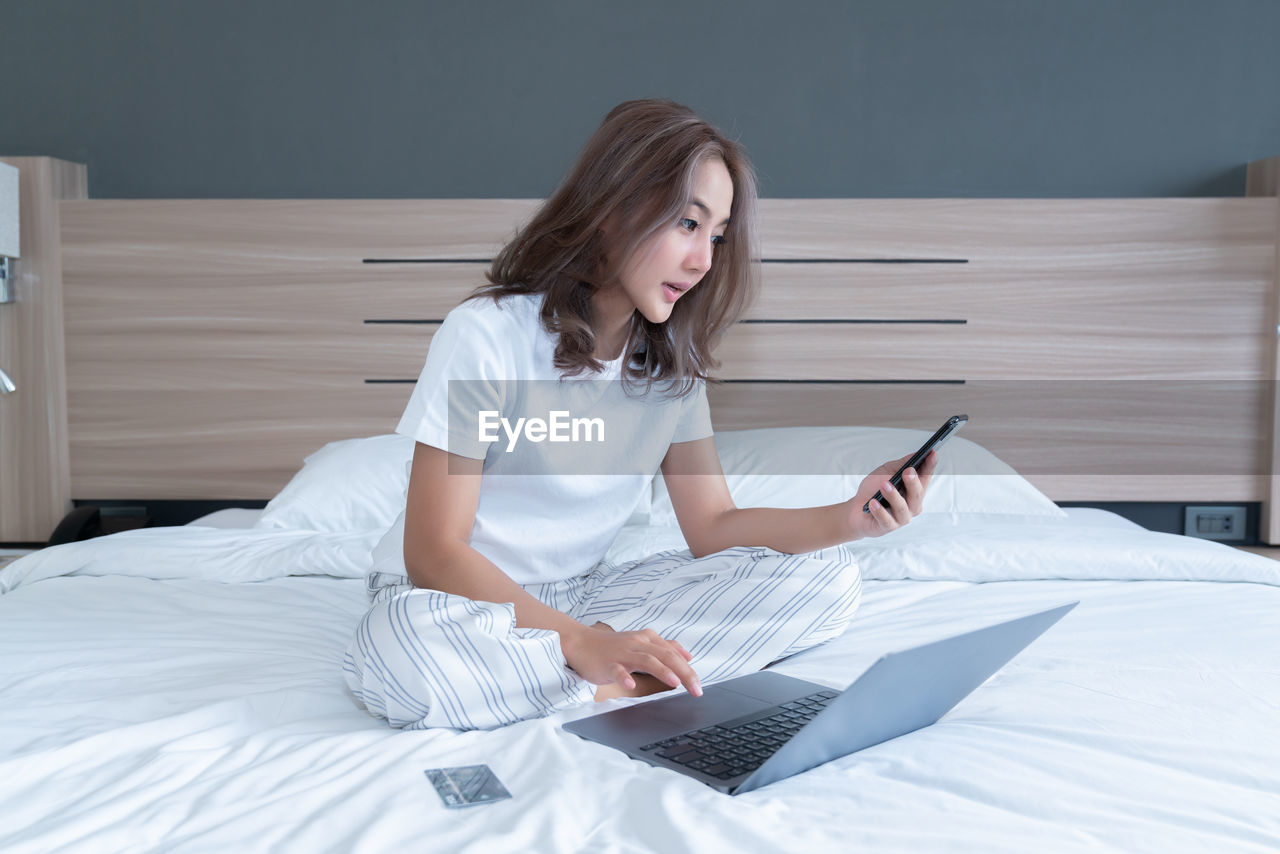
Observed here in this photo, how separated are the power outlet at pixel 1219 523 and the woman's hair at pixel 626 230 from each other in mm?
1846

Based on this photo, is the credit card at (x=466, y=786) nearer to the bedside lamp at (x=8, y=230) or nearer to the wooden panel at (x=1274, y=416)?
the bedside lamp at (x=8, y=230)

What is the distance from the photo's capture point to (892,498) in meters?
1.19

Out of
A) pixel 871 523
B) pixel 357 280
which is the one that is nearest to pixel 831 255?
pixel 357 280

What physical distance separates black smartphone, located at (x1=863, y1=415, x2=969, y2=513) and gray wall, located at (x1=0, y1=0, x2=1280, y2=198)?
1.77 meters

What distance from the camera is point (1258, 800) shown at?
812 millimetres

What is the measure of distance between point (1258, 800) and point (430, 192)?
2510 mm

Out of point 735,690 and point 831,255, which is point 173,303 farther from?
point 735,690

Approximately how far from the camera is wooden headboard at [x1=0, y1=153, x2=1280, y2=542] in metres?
2.63

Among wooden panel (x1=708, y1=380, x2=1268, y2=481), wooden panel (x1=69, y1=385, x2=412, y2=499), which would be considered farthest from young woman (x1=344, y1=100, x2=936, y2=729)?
wooden panel (x1=69, y1=385, x2=412, y2=499)

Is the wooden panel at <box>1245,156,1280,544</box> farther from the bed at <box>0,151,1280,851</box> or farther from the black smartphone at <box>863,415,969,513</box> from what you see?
the black smartphone at <box>863,415,969,513</box>

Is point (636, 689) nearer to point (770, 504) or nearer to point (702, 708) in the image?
point (702, 708)

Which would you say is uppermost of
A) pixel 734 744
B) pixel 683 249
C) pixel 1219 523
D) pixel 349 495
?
pixel 683 249

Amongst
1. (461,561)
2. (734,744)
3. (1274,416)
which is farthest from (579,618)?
(1274,416)

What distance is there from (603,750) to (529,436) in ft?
1.64
